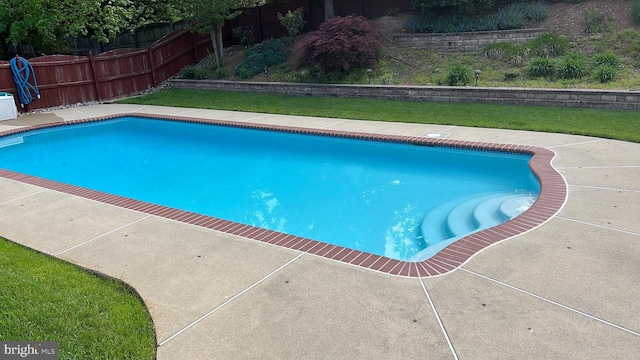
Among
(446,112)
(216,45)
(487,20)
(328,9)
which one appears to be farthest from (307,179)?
(216,45)

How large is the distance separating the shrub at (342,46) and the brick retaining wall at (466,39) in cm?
163

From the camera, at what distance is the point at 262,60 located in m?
17.2

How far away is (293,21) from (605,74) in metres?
11.3

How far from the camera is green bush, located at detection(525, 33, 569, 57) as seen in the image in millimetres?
12672

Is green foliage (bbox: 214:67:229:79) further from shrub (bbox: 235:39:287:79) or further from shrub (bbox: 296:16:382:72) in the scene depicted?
shrub (bbox: 296:16:382:72)

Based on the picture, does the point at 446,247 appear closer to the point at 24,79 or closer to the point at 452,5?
the point at 452,5

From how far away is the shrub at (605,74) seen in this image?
10695mm

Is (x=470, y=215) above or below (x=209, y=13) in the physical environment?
below

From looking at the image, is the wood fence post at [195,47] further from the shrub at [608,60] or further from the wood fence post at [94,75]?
the shrub at [608,60]

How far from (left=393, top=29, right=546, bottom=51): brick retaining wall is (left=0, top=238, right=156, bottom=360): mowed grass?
13230 mm

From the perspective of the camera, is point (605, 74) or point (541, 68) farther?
point (541, 68)

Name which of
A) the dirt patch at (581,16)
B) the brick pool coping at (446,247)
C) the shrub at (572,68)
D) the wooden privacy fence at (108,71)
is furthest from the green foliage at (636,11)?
the wooden privacy fence at (108,71)

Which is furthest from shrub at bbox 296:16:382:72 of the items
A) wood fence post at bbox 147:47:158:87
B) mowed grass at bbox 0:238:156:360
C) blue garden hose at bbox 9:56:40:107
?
mowed grass at bbox 0:238:156:360

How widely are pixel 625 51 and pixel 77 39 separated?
21871 millimetres
